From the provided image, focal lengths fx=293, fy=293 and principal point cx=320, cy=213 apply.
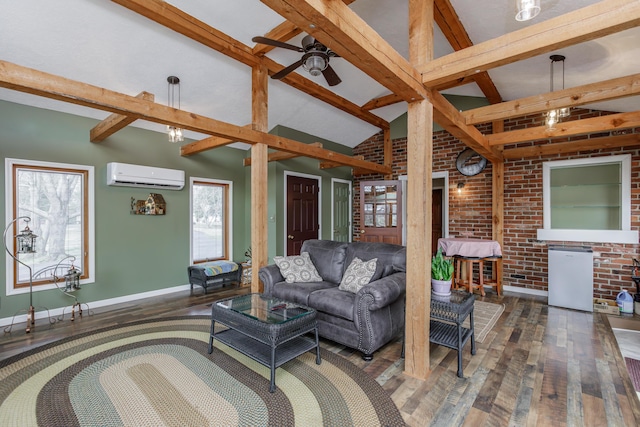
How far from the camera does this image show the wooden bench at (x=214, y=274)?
4758 millimetres

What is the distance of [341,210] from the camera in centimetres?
689

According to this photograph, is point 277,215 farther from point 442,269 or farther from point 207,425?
point 207,425

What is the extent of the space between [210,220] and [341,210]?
2923 mm

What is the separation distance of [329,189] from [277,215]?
162cm

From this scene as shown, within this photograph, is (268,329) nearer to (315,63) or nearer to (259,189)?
(259,189)

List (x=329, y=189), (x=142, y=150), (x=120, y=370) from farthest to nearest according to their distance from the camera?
(x=329, y=189)
(x=142, y=150)
(x=120, y=370)

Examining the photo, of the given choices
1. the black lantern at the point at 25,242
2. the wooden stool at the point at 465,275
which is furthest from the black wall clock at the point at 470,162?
the black lantern at the point at 25,242

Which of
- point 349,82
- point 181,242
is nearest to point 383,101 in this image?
point 349,82

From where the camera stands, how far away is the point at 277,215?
546 cm

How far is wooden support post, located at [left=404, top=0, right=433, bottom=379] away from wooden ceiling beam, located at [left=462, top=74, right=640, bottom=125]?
129 cm

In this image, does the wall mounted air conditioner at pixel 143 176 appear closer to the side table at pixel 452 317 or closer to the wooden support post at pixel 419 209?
the wooden support post at pixel 419 209

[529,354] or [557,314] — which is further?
[557,314]

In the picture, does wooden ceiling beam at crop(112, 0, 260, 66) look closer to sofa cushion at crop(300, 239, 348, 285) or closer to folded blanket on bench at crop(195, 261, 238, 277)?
sofa cushion at crop(300, 239, 348, 285)

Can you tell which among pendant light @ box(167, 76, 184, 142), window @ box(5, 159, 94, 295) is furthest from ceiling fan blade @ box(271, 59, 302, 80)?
window @ box(5, 159, 94, 295)
